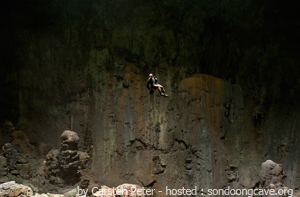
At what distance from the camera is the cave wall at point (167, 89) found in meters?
6.80

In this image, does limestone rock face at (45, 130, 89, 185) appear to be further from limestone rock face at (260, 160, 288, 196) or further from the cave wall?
limestone rock face at (260, 160, 288, 196)

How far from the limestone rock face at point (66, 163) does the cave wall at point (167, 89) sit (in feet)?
1.66

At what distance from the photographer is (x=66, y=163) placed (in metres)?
6.46

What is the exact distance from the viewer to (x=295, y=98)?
6777 millimetres

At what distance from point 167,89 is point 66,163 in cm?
301

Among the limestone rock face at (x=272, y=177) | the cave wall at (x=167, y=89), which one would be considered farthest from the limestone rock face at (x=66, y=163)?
the limestone rock face at (x=272, y=177)

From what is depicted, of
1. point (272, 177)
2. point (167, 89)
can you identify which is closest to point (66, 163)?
point (167, 89)

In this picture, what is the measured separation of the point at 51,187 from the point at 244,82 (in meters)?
5.32

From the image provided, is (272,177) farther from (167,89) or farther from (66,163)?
(66,163)

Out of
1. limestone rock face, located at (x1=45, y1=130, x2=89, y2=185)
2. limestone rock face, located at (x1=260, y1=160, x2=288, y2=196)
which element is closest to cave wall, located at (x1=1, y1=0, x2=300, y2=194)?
limestone rock face, located at (x1=45, y1=130, x2=89, y2=185)

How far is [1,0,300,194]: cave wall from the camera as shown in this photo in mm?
6797

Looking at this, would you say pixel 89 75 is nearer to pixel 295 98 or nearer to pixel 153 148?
pixel 153 148

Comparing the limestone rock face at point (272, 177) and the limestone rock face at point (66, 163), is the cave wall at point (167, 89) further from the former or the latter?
the limestone rock face at point (272, 177)

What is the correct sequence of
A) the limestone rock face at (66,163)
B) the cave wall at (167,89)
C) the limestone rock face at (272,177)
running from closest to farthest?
the limestone rock face at (272,177)
the limestone rock face at (66,163)
the cave wall at (167,89)
